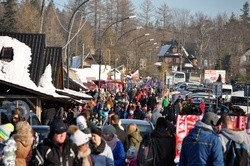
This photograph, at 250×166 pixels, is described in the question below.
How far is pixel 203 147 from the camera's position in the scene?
8.51m

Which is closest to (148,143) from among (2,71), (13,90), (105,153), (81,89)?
(105,153)

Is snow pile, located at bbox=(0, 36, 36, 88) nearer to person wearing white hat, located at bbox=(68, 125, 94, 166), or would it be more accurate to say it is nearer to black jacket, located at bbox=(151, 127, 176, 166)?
black jacket, located at bbox=(151, 127, 176, 166)

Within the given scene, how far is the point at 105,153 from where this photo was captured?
920cm

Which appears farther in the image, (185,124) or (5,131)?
(185,124)

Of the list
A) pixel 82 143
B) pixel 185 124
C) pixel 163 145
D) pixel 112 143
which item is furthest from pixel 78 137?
pixel 185 124

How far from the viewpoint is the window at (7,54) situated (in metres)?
29.4

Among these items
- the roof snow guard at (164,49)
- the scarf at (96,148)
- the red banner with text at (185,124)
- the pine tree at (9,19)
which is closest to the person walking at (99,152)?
the scarf at (96,148)

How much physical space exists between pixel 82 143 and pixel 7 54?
22.0 m

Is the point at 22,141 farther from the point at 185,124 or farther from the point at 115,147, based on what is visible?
the point at 185,124

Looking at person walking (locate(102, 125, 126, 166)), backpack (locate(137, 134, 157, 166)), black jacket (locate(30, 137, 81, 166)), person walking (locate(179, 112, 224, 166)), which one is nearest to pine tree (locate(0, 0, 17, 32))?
person walking (locate(102, 125, 126, 166))

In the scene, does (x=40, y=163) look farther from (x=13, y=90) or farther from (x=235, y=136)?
(x=13, y=90)

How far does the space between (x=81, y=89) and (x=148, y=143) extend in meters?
32.9

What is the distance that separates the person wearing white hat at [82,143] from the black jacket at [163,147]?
1.66 meters

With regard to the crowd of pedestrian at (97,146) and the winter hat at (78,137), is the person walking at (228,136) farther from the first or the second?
the winter hat at (78,137)
